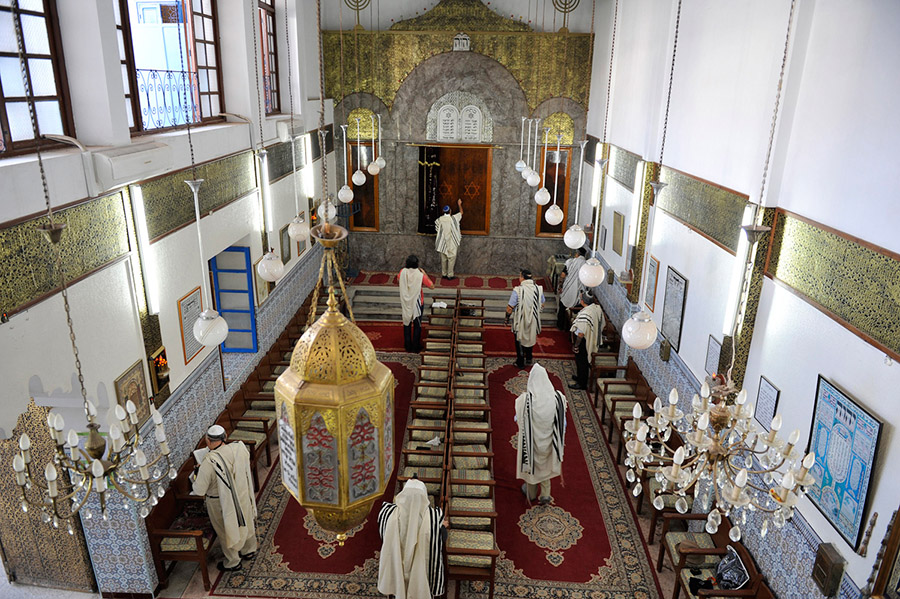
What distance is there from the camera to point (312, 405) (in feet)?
6.57

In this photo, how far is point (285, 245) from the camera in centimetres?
917

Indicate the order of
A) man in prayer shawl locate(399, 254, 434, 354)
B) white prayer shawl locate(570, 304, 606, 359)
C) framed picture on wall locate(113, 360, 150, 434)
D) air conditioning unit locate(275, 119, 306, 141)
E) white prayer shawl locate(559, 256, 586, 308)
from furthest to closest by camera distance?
white prayer shawl locate(559, 256, 586, 308), man in prayer shawl locate(399, 254, 434, 354), air conditioning unit locate(275, 119, 306, 141), white prayer shawl locate(570, 304, 606, 359), framed picture on wall locate(113, 360, 150, 434)

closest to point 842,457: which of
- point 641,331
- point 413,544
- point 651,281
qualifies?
point 641,331

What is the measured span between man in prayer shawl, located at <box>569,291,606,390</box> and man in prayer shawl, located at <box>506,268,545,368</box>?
0.66 m

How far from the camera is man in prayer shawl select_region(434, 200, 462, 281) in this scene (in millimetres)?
11375

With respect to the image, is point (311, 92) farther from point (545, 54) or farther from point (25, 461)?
point (25, 461)

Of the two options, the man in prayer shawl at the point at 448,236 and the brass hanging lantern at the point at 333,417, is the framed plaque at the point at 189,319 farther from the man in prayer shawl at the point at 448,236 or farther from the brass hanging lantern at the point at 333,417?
the man in prayer shawl at the point at 448,236

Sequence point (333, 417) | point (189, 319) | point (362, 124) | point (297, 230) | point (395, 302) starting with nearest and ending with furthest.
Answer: point (333, 417) < point (189, 319) < point (297, 230) < point (395, 302) < point (362, 124)

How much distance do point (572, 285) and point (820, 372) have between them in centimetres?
589

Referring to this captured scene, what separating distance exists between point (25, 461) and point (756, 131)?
5296 mm

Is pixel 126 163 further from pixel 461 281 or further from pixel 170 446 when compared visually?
pixel 461 281

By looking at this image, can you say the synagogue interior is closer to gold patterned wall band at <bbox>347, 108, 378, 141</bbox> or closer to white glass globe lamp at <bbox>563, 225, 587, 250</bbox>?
white glass globe lamp at <bbox>563, 225, 587, 250</bbox>

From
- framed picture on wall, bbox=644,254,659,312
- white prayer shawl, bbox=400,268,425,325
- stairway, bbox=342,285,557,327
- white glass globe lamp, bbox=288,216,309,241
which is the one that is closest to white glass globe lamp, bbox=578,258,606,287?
framed picture on wall, bbox=644,254,659,312

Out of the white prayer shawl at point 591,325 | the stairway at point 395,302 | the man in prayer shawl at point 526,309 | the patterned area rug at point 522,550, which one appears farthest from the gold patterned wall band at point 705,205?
the stairway at point 395,302
